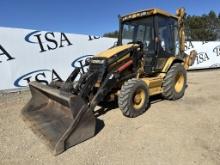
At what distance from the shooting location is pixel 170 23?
7.58m

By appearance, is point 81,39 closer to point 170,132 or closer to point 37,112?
point 37,112

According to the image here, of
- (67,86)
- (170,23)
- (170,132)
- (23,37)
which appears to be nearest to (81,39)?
(23,37)

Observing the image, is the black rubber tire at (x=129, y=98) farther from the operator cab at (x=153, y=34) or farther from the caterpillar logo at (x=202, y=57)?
the caterpillar logo at (x=202, y=57)

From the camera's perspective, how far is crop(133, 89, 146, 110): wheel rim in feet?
19.7

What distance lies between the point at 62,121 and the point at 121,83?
1950 millimetres

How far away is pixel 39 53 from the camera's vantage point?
10344 mm

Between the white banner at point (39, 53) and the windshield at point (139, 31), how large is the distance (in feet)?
13.2

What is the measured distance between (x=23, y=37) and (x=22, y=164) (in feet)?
22.5

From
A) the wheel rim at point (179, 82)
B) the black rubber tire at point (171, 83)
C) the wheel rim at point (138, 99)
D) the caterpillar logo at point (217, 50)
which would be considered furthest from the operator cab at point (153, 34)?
the caterpillar logo at point (217, 50)

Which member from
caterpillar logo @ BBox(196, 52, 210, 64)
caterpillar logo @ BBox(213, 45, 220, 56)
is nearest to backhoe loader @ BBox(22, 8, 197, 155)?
caterpillar logo @ BBox(196, 52, 210, 64)

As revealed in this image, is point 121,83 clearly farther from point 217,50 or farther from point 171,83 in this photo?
point 217,50

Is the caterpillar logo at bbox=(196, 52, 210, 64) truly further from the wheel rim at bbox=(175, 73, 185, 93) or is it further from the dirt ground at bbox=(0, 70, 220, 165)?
the dirt ground at bbox=(0, 70, 220, 165)

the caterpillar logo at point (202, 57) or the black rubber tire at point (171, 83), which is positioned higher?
the black rubber tire at point (171, 83)

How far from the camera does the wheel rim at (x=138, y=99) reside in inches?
236
